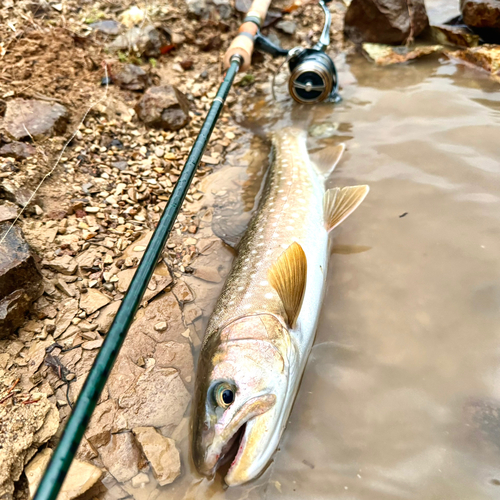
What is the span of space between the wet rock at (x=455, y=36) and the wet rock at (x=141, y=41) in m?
4.11

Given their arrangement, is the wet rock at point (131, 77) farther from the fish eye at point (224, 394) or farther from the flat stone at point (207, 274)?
the fish eye at point (224, 394)

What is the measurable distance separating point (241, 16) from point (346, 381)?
5961mm

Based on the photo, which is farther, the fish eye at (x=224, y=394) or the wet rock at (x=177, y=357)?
the wet rock at (x=177, y=357)

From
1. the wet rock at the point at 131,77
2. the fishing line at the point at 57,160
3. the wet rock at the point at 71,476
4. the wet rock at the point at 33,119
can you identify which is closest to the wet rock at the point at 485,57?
the wet rock at the point at 131,77

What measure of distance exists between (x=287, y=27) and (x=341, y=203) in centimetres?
422

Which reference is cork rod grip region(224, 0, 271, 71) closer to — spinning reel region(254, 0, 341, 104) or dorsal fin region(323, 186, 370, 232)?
spinning reel region(254, 0, 341, 104)

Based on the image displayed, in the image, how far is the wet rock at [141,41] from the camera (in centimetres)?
524

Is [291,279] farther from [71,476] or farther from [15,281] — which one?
[15,281]

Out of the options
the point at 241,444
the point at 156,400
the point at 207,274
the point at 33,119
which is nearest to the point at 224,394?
the point at 241,444

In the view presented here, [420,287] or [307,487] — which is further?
[420,287]

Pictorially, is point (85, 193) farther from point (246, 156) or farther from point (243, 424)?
point (243, 424)

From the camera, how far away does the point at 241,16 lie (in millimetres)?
6191

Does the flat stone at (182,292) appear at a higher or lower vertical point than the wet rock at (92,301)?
lower

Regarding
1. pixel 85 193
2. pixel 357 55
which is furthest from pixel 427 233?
→ pixel 357 55
